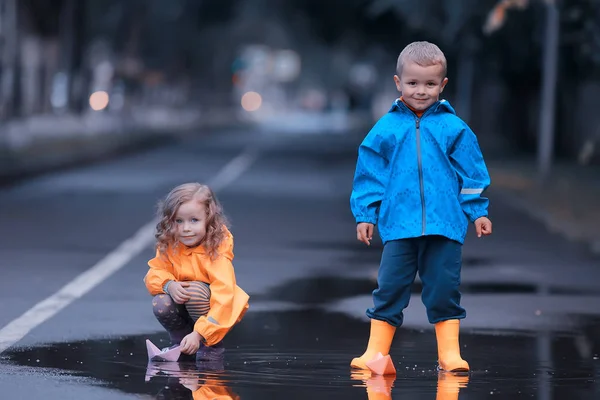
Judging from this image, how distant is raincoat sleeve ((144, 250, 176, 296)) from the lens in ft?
25.7

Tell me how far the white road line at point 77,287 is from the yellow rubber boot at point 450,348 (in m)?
2.37

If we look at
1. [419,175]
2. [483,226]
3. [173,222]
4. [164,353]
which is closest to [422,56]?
[419,175]

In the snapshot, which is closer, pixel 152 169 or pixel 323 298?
pixel 323 298

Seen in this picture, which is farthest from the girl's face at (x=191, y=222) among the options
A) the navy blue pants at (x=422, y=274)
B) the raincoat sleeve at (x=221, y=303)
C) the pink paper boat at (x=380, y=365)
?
the pink paper boat at (x=380, y=365)

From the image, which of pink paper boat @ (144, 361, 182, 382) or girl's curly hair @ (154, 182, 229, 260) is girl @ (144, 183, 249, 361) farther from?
pink paper boat @ (144, 361, 182, 382)

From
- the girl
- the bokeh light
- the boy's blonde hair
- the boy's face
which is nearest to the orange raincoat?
the girl

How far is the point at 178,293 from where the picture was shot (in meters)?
7.72

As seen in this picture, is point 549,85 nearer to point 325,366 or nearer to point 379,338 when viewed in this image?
point 325,366

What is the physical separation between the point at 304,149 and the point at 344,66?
10070 centimetres

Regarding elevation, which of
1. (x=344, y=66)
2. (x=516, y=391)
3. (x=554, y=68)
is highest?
(x=344, y=66)

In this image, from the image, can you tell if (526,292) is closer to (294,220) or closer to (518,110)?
(294,220)

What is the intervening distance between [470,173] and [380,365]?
1.02 meters

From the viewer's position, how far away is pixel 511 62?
35.9m

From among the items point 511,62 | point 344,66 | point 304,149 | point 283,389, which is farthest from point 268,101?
point 283,389
